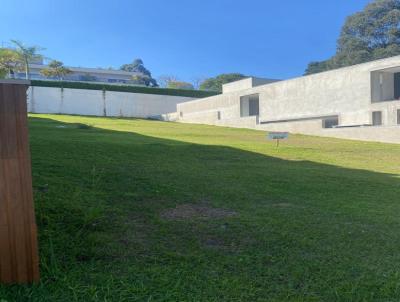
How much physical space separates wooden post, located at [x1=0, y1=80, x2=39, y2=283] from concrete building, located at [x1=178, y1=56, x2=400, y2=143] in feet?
68.9

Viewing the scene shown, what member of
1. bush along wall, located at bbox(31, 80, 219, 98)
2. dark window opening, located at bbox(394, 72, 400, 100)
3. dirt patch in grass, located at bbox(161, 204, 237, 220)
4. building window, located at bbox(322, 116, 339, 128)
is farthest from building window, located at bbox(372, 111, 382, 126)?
bush along wall, located at bbox(31, 80, 219, 98)

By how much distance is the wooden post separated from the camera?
3.48 metres

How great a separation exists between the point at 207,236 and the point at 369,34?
57947 mm

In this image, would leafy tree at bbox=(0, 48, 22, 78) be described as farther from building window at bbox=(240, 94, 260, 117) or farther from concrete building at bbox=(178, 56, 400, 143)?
building window at bbox=(240, 94, 260, 117)

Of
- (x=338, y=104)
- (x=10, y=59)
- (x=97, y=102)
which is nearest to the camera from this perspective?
(x=338, y=104)

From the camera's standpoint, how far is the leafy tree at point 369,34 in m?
54.3

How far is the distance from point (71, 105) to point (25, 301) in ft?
145

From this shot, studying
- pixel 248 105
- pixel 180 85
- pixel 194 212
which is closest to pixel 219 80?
pixel 180 85

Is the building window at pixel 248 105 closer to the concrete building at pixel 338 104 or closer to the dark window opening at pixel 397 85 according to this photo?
the concrete building at pixel 338 104

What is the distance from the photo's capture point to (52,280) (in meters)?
3.66

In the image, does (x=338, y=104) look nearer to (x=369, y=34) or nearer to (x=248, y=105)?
(x=248, y=105)

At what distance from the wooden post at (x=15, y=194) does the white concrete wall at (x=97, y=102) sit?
4044cm

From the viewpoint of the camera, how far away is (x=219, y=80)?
75.1m

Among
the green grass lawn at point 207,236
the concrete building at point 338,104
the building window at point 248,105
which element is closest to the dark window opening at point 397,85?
the concrete building at point 338,104
